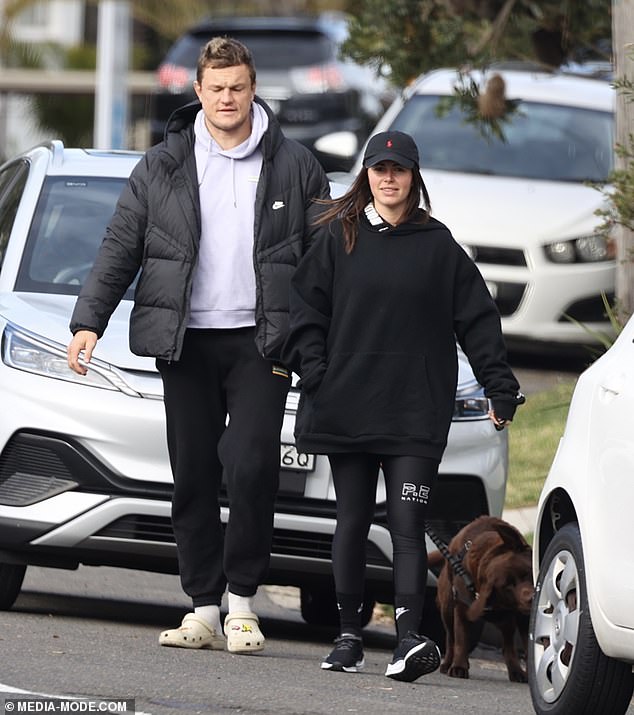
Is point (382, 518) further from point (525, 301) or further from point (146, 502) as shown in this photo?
point (525, 301)

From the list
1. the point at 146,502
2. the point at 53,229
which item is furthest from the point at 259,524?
the point at 53,229

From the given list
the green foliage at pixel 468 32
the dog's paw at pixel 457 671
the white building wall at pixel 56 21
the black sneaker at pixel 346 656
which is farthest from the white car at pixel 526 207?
the white building wall at pixel 56 21

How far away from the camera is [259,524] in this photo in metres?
6.71

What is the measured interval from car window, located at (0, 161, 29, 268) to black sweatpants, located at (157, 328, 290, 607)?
1460 millimetres

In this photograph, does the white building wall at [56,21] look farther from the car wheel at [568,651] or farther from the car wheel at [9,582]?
the car wheel at [568,651]

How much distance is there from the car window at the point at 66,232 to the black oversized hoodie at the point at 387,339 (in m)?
1.59

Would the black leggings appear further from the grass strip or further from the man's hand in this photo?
the grass strip

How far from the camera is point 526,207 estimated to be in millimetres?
12805

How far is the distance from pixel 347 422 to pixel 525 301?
643 centimetres

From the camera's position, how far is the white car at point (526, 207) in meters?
12.6

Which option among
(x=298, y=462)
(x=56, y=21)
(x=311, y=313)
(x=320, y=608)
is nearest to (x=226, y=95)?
(x=311, y=313)

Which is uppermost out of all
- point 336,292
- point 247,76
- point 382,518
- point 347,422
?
point 247,76

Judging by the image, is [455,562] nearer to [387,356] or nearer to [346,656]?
[346,656]

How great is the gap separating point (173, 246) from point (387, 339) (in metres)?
0.79
